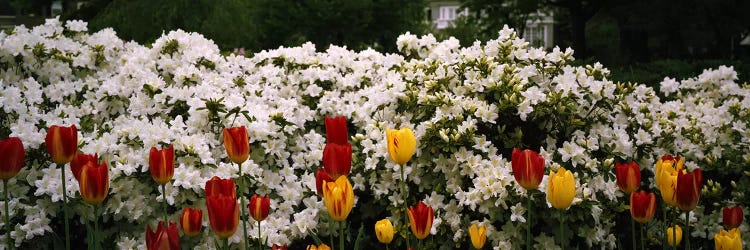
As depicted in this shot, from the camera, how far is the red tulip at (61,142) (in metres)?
2.35

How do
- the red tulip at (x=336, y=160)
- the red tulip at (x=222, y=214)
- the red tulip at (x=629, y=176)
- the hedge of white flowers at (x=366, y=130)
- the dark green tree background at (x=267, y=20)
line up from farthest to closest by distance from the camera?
the dark green tree background at (x=267, y=20)
the hedge of white flowers at (x=366, y=130)
the red tulip at (x=629, y=176)
the red tulip at (x=336, y=160)
the red tulip at (x=222, y=214)

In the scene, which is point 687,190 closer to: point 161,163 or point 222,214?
point 222,214

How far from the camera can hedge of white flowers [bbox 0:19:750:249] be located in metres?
3.60

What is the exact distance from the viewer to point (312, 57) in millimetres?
5059

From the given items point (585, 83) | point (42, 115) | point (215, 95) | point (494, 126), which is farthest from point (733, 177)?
point (42, 115)

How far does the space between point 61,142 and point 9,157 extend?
0.16 meters

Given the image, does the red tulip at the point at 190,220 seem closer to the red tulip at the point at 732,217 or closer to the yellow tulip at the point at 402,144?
the yellow tulip at the point at 402,144

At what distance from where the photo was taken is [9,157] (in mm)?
2320

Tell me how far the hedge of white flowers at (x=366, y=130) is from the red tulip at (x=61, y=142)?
1.02 m

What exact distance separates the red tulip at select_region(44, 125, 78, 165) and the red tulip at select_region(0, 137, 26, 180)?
9cm

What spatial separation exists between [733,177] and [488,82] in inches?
76.8

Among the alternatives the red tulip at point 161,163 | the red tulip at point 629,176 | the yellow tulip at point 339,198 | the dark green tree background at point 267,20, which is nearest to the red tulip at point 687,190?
the red tulip at point 629,176

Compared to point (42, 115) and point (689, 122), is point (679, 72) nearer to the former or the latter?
point (689, 122)

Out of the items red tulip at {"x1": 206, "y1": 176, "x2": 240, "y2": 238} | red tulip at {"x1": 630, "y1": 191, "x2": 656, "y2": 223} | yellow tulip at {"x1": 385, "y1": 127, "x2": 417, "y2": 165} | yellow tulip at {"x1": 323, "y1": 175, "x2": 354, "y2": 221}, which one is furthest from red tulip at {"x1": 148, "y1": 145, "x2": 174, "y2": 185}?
red tulip at {"x1": 630, "y1": 191, "x2": 656, "y2": 223}
